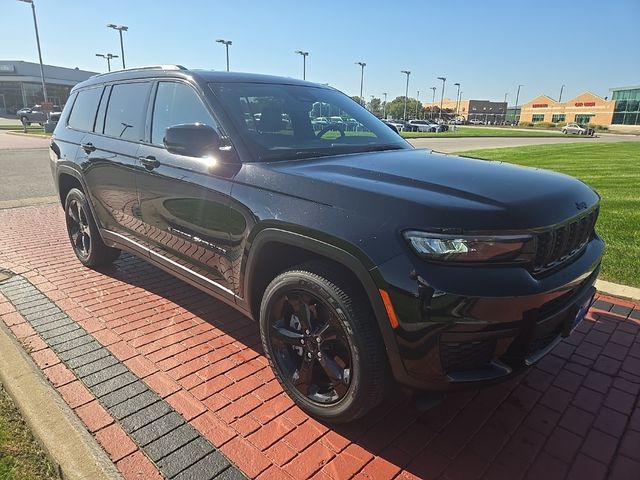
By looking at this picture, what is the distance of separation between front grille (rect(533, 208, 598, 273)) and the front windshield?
1.46 metres

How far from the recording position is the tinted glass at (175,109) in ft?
10.3

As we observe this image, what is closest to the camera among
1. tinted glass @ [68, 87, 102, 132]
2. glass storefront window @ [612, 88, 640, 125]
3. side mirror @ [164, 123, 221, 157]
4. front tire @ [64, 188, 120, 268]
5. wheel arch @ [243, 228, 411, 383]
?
wheel arch @ [243, 228, 411, 383]

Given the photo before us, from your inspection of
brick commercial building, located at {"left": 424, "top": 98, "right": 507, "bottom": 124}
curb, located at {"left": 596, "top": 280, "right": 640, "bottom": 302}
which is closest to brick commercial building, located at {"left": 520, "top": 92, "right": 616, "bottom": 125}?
brick commercial building, located at {"left": 424, "top": 98, "right": 507, "bottom": 124}

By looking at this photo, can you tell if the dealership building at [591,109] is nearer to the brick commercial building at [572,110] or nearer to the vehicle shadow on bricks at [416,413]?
the brick commercial building at [572,110]

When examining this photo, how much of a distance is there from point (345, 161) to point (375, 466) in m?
1.73

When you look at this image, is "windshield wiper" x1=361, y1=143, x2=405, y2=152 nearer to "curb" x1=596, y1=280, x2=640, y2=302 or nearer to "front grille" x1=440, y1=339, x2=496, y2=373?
"front grille" x1=440, y1=339, x2=496, y2=373

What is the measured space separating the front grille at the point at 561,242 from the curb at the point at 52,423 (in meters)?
2.27

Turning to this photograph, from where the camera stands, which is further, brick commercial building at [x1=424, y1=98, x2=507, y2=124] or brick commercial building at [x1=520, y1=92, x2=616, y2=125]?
brick commercial building at [x1=424, y1=98, x2=507, y2=124]

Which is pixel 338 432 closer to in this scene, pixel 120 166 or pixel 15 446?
pixel 15 446

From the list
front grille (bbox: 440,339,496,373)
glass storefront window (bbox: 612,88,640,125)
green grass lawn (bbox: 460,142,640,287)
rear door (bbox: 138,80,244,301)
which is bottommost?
green grass lawn (bbox: 460,142,640,287)

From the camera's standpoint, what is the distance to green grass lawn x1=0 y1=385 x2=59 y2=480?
2.17 m

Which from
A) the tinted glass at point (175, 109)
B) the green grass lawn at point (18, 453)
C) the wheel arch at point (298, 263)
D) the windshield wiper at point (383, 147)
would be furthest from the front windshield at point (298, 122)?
the green grass lawn at point (18, 453)

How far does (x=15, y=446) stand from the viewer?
234 cm

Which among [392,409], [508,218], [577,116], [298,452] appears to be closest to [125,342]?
[298,452]
